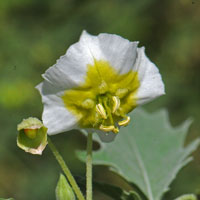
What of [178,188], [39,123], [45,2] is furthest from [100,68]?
[45,2]

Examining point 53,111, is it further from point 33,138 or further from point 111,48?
point 111,48

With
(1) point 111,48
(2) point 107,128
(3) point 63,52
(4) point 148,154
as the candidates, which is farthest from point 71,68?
(3) point 63,52

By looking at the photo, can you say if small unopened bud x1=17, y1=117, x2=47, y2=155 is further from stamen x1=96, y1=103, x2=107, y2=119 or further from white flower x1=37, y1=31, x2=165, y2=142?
stamen x1=96, y1=103, x2=107, y2=119

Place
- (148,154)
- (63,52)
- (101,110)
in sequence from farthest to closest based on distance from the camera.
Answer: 1. (63,52)
2. (148,154)
3. (101,110)

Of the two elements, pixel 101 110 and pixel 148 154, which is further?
pixel 148 154

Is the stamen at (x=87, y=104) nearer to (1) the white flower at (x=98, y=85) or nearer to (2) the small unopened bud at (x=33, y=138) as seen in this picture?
(1) the white flower at (x=98, y=85)

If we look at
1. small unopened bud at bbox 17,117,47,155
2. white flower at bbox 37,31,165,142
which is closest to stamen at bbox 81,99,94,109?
white flower at bbox 37,31,165,142
